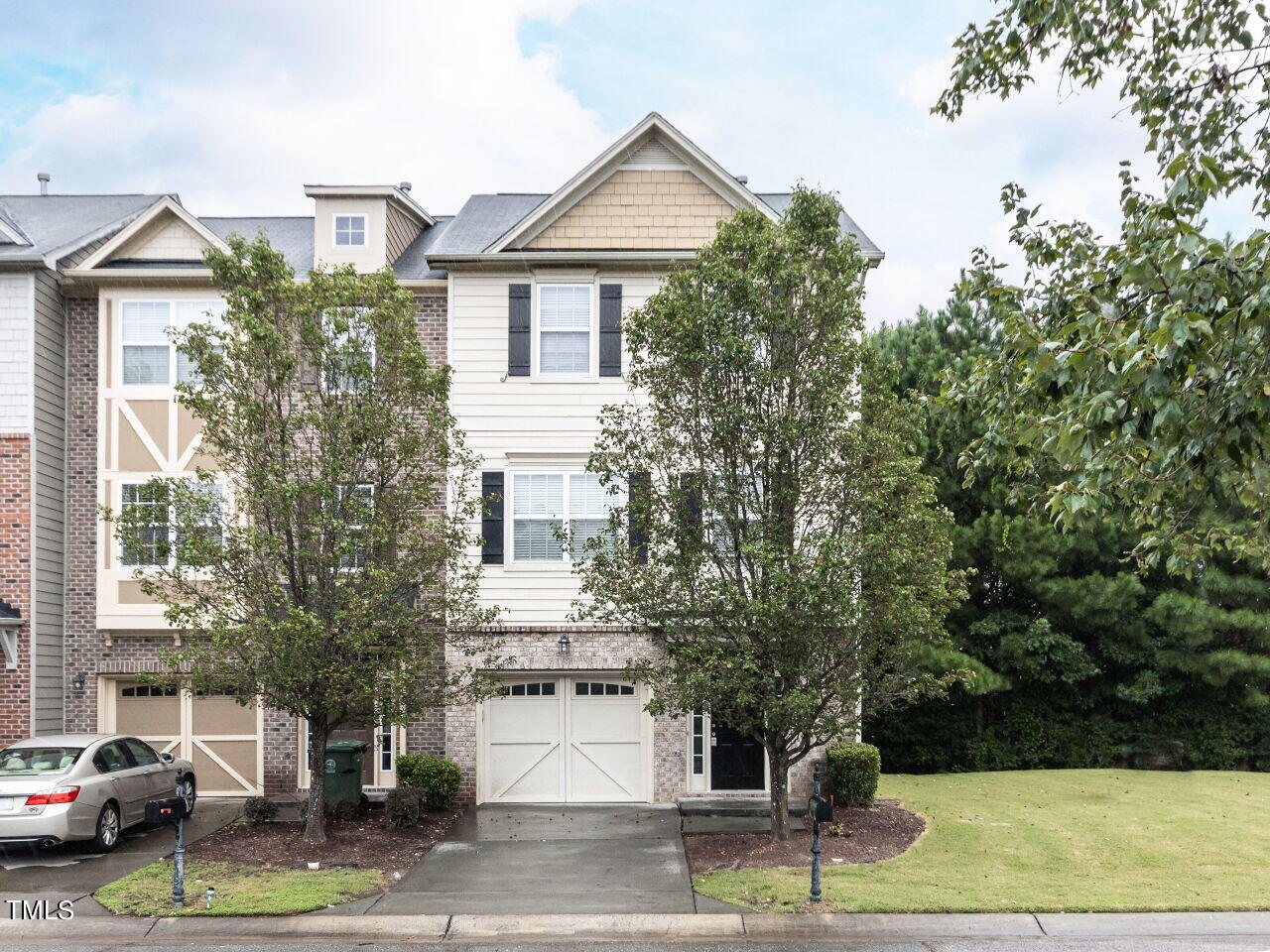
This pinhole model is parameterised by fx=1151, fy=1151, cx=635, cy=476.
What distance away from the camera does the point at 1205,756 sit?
23.7 m

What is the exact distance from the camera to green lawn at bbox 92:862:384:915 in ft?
38.2

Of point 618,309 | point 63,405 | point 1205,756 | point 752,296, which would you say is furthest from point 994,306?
point 1205,756

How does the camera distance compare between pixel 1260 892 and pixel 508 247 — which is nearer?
pixel 1260 892

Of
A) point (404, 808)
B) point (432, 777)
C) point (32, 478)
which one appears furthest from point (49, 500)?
point (404, 808)

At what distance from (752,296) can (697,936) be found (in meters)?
7.29

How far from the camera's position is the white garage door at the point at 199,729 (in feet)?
62.8

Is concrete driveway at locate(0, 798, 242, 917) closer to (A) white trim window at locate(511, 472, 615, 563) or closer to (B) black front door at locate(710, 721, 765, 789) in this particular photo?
(A) white trim window at locate(511, 472, 615, 563)

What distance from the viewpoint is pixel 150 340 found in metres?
19.2

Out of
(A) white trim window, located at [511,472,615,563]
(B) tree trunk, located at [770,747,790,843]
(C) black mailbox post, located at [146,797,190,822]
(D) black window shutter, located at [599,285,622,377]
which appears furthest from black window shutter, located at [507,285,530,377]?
(C) black mailbox post, located at [146,797,190,822]

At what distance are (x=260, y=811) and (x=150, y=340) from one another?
808cm

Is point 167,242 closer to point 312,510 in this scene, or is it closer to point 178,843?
point 312,510

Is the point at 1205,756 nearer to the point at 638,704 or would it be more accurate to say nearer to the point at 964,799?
the point at 964,799

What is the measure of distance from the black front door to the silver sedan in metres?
8.00

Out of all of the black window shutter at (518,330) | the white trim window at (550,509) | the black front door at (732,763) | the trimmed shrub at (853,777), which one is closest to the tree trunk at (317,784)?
the white trim window at (550,509)
